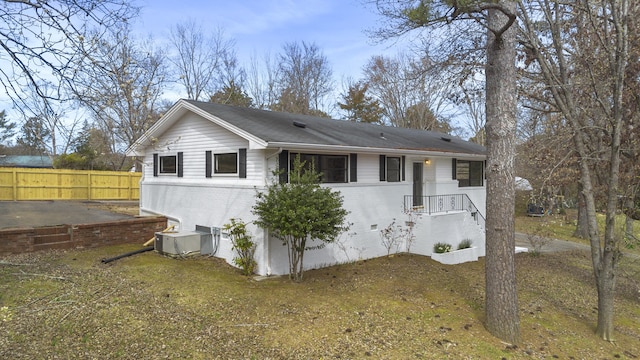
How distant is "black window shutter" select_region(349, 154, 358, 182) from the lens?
32.8 ft

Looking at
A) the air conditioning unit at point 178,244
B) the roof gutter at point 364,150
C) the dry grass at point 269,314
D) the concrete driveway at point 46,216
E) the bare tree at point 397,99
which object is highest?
the bare tree at point 397,99

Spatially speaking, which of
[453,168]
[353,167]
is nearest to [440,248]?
[453,168]

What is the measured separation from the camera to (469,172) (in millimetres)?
14070

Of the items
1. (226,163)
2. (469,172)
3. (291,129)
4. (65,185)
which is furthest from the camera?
(65,185)

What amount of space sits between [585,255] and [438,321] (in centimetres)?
1081

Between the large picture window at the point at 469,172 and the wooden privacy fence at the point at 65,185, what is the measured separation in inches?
695

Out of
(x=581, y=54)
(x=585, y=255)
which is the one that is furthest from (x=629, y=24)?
(x=585, y=255)

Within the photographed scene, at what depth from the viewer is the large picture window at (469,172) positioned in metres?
13.7

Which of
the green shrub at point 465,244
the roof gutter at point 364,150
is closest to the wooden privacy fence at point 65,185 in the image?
the roof gutter at point 364,150

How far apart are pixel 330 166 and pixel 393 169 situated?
2.65 meters

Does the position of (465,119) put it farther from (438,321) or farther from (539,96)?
(438,321)

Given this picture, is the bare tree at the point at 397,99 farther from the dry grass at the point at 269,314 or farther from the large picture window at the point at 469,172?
the dry grass at the point at 269,314

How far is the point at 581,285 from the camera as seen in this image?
9477 millimetres

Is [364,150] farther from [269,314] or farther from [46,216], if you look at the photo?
[46,216]
